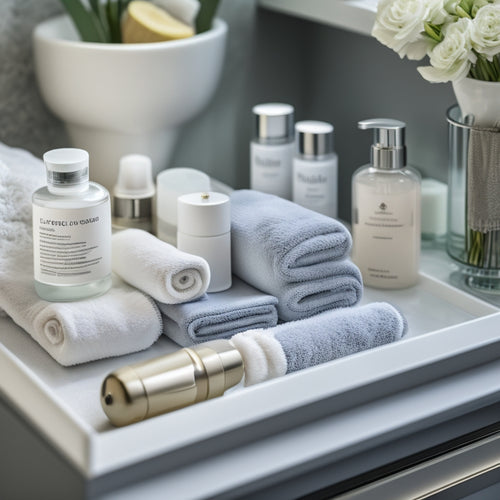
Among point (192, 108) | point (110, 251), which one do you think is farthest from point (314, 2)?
point (110, 251)

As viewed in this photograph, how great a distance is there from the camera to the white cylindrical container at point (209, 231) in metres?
0.88

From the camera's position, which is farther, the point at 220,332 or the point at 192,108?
the point at 192,108

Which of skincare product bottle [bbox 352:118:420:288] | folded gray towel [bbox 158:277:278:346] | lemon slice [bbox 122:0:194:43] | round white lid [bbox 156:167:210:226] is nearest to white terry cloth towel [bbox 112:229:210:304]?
folded gray towel [bbox 158:277:278:346]

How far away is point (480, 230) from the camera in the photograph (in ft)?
3.11

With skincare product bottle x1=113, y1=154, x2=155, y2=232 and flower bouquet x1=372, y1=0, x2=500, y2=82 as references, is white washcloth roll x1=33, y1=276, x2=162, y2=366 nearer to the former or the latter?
skincare product bottle x1=113, y1=154, x2=155, y2=232

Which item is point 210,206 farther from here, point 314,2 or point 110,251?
point 314,2

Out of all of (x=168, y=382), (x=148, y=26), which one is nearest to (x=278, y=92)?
(x=148, y=26)

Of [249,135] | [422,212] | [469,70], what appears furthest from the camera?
[249,135]

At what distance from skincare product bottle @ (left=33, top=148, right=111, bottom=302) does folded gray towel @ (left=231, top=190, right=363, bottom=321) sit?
145 mm

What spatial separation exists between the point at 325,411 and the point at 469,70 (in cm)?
41

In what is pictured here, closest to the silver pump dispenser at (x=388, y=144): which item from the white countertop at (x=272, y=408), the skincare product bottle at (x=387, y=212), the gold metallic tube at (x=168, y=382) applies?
the skincare product bottle at (x=387, y=212)

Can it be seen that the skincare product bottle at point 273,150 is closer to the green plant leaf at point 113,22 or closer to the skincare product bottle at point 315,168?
the skincare product bottle at point 315,168

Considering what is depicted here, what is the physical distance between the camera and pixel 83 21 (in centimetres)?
114

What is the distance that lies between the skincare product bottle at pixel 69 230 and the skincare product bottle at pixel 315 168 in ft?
1.06
